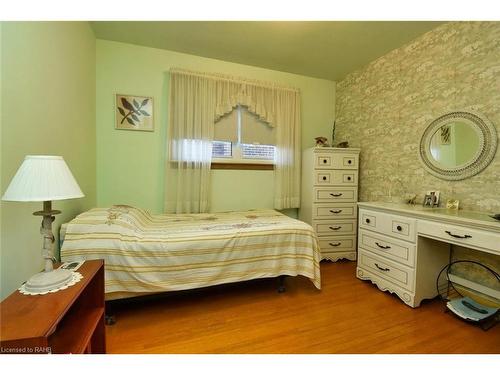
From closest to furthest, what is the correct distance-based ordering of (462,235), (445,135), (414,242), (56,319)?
(56,319) < (462,235) < (414,242) < (445,135)

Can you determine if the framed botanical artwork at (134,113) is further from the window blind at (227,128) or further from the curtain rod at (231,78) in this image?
the window blind at (227,128)

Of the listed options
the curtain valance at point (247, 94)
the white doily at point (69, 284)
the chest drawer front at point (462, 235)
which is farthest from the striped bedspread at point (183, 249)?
the curtain valance at point (247, 94)

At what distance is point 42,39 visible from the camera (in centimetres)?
132

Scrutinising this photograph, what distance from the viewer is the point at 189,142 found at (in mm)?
2631

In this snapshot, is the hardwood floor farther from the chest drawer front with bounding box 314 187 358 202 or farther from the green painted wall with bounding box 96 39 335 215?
the green painted wall with bounding box 96 39 335 215

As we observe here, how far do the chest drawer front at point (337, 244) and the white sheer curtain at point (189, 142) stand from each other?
155 cm

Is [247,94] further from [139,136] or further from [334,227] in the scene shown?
[334,227]

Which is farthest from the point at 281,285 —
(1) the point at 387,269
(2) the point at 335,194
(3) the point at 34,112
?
(3) the point at 34,112

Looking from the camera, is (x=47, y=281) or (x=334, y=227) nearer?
(x=47, y=281)

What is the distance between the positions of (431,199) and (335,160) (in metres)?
1.05

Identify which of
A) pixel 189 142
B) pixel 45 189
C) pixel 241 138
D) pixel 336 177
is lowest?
pixel 45 189

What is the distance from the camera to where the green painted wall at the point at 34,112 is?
1.02 meters

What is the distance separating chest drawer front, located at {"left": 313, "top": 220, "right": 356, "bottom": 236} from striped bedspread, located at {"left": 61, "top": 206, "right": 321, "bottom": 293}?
2.62 feet
